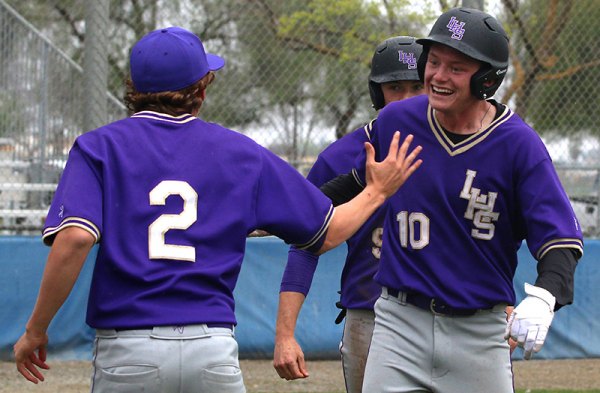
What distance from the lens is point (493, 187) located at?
377cm

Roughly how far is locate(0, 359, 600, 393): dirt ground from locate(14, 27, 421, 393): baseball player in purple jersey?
4.19 metres

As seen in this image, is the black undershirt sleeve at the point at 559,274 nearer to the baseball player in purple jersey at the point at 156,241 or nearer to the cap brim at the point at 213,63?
the baseball player in purple jersey at the point at 156,241

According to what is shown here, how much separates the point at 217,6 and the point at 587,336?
402cm

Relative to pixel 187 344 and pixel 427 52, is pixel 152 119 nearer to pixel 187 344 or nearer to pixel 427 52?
pixel 187 344

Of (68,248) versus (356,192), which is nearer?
(68,248)

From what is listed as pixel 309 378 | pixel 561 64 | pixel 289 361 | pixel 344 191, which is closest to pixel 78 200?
pixel 289 361

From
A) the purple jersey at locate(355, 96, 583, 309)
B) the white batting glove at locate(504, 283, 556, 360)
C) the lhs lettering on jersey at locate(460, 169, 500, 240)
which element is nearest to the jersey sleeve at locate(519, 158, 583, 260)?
the purple jersey at locate(355, 96, 583, 309)

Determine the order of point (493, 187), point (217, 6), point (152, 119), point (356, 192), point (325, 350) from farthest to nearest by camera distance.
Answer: point (217, 6)
point (325, 350)
point (356, 192)
point (493, 187)
point (152, 119)

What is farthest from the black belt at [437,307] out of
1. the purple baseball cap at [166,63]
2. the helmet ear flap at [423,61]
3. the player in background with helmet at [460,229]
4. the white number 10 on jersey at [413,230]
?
the purple baseball cap at [166,63]

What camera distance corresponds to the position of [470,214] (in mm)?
3797

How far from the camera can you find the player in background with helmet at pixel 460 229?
3773 mm

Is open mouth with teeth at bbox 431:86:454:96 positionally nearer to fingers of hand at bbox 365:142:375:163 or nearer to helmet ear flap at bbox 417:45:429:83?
helmet ear flap at bbox 417:45:429:83

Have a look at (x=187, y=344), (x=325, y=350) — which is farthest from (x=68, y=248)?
(x=325, y=350)

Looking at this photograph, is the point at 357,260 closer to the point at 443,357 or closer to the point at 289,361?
the point at 289,361
